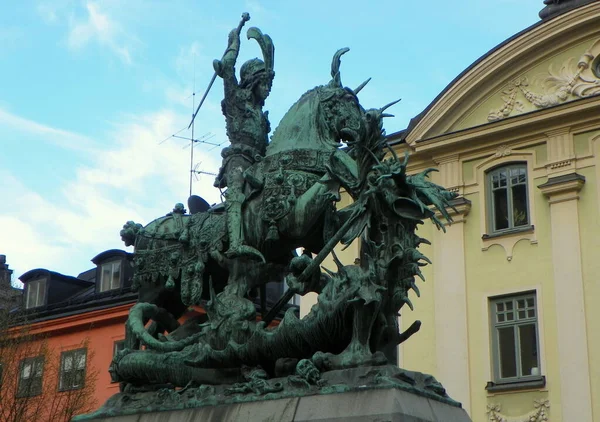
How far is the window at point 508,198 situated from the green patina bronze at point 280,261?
13260 mm

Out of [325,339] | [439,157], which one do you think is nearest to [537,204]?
[439,157]

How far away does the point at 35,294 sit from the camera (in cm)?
3412

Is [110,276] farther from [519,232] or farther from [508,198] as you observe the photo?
[519,232]

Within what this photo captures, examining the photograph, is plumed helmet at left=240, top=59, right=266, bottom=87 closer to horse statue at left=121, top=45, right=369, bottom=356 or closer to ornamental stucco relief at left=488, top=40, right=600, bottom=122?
horse statue at left=121, top=45, right=369, bottom=356

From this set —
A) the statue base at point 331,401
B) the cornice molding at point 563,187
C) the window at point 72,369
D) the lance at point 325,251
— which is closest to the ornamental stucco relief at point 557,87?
the cornice molding at point 563,187

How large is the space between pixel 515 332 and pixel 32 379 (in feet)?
36.2

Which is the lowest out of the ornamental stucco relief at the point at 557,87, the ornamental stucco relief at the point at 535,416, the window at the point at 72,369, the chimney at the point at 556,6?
the ornamental stucco relief at the point at 535,416

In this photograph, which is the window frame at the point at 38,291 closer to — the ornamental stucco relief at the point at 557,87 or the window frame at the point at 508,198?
the window frame at the point at 508,198

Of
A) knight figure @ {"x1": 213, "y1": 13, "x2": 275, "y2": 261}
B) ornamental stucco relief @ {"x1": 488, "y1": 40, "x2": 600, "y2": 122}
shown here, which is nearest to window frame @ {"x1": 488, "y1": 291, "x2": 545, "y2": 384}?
ornamental stucco relief @ {"x1": 488, "y1": 40, "x2": 600, "y2": 122}

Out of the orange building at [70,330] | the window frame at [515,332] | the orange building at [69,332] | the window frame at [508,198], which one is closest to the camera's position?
the window frame at [515,332]

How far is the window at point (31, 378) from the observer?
24.9m

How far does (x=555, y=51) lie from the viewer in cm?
2392

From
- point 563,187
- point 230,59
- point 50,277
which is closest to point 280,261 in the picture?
point 230,59

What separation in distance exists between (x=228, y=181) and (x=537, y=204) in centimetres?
1383
